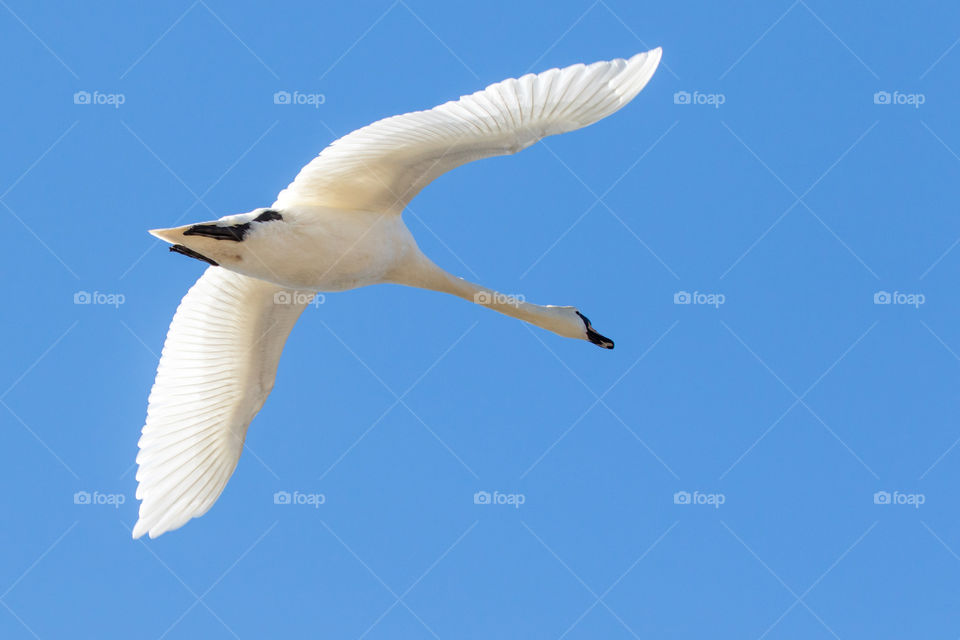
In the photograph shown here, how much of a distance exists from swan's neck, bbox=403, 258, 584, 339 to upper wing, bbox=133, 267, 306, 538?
1.54 meters

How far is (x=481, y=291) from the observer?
15594 millimetres

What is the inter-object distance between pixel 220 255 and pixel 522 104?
9.82 ft

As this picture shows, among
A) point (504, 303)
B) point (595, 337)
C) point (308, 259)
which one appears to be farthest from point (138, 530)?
point (595, 337)

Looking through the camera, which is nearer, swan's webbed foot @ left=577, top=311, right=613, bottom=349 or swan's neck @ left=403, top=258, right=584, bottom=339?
swan's neck @ left=403, top=258, right=584, bottom=339

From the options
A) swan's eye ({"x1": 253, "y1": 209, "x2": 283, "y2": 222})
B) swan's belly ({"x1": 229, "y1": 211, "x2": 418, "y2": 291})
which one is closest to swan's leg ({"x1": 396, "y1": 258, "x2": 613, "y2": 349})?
swan's belly ({"x1": 229, "y1": 211, "x2": 418, "y2": 291})

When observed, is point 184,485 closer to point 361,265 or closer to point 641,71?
point 361,265

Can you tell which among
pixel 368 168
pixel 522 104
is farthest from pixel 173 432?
pixel 522 104

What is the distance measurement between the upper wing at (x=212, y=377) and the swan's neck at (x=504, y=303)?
1538 mm

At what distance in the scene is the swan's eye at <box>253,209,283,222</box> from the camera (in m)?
13.6

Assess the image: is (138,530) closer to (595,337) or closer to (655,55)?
(595,337)

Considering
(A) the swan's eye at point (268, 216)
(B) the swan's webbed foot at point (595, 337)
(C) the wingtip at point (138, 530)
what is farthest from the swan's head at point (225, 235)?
(B) the swan's webbed foot at point (595, 337)

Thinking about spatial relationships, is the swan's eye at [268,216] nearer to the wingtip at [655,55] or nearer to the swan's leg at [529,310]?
the swan's leg at [529,310]

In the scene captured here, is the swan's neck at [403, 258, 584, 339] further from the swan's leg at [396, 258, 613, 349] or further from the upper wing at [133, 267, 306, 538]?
the upper wing at [133, 267, 306, 538]

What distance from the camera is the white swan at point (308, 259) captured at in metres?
13.3
